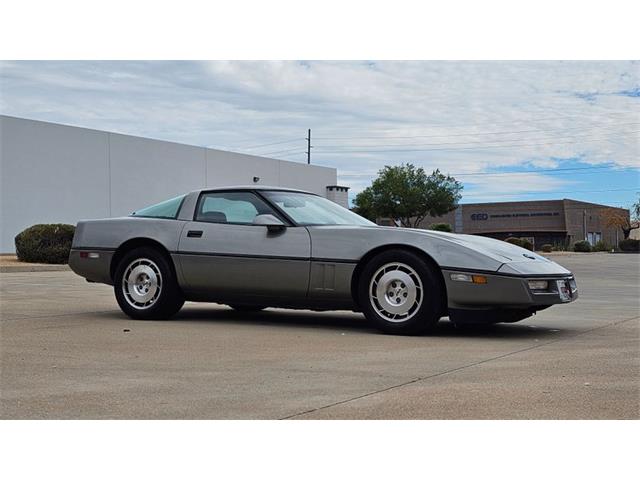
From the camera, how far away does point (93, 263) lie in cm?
909

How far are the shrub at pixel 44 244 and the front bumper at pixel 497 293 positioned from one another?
18.4 metres

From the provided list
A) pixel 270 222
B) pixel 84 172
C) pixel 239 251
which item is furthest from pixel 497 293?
pixel 84 172

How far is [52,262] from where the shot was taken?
23922 millimetres

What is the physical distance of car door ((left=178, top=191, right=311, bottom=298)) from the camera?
801cm

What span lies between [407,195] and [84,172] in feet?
127

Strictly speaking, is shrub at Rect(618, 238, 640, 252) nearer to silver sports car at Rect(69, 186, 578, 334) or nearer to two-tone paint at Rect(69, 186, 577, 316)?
silver sports car at Rect(69, 186, 578, 334)

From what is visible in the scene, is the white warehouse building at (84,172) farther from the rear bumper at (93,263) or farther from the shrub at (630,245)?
the shrub at (630,245)

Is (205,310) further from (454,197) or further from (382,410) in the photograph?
(454,197)

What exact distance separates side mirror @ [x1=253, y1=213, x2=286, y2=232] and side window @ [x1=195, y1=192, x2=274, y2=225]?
22 centimetres

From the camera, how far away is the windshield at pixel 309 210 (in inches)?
326

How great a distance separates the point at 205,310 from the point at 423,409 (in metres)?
6.09

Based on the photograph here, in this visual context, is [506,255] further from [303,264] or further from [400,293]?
[303,264]

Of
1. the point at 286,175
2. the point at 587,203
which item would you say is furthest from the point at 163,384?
the point at 587,203

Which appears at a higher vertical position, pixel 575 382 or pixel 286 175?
pixel 286 175
